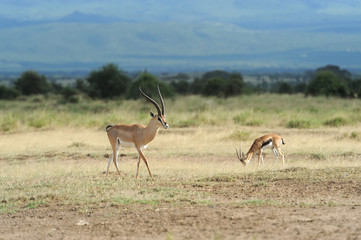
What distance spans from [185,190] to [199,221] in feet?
7.16

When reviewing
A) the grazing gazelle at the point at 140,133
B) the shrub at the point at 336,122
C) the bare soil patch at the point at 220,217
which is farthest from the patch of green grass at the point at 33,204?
the shrub at the point at 336,122

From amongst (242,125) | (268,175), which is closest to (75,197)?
(268,175)

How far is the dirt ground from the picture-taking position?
760 cm

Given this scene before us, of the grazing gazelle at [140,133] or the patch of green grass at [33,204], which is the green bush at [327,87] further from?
the patch of green grass at [33,204]

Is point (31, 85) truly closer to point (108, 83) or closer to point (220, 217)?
point (108, 83)

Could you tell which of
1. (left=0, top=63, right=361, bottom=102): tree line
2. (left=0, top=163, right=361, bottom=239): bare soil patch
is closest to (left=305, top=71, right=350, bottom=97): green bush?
(left=0, top=63, right=361, bottom=102): tree line

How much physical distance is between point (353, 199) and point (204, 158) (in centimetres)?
629

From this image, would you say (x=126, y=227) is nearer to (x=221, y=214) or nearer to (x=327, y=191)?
(x=221, y=214)

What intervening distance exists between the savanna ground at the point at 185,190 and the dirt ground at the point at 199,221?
13 millimetres

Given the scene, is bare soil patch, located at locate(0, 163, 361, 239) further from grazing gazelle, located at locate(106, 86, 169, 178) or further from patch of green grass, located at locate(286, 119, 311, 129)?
patch of green grass, located at locate(286, 119, 311, 129)

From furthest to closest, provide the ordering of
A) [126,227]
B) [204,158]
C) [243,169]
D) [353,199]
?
1. [204,158]
2. [243,169]
3. [353,199]
4. [126,227]

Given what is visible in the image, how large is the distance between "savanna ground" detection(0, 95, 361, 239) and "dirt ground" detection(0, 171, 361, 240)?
0.01 meters

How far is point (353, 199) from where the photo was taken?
370 inches

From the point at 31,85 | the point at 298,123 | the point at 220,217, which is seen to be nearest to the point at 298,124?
the point at 298,123
